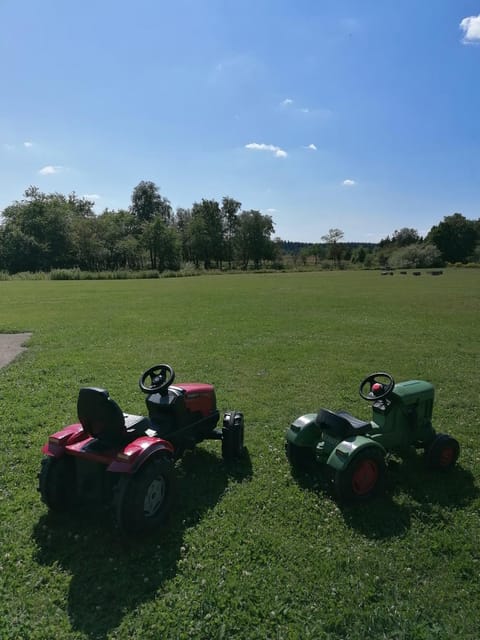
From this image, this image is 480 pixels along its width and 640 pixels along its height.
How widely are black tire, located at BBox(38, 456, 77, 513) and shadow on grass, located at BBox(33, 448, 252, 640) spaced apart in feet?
0.57

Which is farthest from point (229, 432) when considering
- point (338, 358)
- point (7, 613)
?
point (338, 358)

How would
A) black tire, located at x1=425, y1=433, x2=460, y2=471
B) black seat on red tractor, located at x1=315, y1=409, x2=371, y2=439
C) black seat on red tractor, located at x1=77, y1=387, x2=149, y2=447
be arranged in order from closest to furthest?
black seat on red tractor, located at x1=77, y1=387, x2=149, y2=447
black seat on red tractor, located at x1=315, y1=409, x2=371, y2=439
black tire, located at x1=425, y1=433, x2=460, y2=471

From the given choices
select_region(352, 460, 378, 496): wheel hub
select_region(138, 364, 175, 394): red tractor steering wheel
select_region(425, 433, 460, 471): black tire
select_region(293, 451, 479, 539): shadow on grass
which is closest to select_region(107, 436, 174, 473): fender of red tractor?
select_region(138, 364, 175, 394): red tractor steering wheel

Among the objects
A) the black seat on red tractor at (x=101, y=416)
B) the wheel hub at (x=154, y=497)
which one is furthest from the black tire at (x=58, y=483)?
the wheel hub at (x=154, y=497)

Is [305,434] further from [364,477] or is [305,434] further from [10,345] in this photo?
[10,345]

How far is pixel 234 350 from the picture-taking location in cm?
1066

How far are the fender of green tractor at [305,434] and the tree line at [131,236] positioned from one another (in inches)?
2530

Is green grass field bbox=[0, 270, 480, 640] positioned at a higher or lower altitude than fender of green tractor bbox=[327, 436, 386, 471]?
lower

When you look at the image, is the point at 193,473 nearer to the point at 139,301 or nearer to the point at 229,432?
the point at 229,432

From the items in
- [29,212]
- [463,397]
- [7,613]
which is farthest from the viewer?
[29,212]

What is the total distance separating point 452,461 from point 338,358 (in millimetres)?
5272

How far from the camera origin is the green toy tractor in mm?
3863

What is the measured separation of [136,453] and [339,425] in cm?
205

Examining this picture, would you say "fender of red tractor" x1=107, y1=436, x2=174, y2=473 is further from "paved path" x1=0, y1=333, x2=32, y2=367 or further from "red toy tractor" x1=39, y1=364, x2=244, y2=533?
"paved path" x1=0, y1=333, x2=32, y2=367
